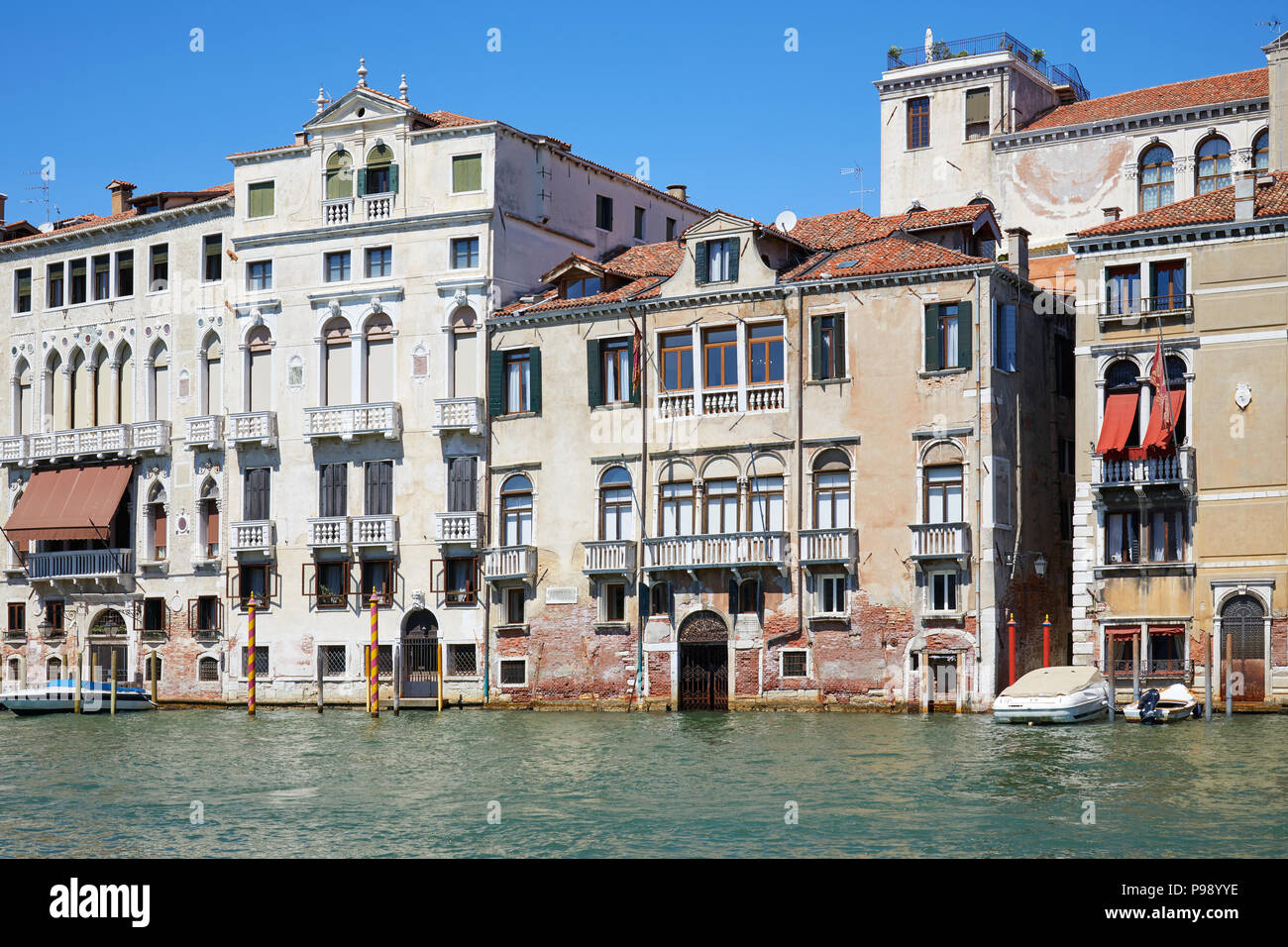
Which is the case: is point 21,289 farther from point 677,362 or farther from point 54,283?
point 677,362

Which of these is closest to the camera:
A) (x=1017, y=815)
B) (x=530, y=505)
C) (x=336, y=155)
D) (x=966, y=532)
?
(x=1017, y=815)

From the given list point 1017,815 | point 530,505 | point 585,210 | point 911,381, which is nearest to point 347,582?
point 530,505

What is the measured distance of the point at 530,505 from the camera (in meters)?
41.0

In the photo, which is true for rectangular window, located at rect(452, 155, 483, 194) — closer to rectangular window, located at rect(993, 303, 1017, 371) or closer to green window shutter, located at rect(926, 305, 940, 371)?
green window shutter, located at rect(926, 305, 940, 371)

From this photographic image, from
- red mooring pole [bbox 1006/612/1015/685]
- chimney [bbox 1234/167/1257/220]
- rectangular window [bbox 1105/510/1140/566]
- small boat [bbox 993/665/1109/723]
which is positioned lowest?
small boat [bbox 993/665/1109/723]

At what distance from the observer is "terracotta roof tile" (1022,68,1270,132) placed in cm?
4416

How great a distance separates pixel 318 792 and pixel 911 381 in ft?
56.4

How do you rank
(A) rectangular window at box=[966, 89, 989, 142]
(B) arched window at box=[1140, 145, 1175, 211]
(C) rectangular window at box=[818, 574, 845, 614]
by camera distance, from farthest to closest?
1. (A) rectangular window at box=[966, 89, 989, 142]
2. (B) arched window at box=[1140, 145, 1175, 211]
3. (C) rectangular window at box=[818, 574, 845, 614]

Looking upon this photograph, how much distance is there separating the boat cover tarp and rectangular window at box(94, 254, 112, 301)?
2763 cm

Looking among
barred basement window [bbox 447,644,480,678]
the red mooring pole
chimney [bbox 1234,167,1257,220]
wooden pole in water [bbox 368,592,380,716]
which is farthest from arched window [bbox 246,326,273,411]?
chimney [bbox 1234,167,1257,220]

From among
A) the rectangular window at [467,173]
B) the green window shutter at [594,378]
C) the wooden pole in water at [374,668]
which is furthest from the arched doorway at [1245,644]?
the rectangular window at [467,173]

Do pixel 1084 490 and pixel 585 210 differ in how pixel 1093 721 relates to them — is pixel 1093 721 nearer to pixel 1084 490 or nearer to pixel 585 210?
pixel 1084 490

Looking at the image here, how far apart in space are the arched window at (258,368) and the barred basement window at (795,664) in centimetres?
1580

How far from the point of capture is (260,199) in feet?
148
